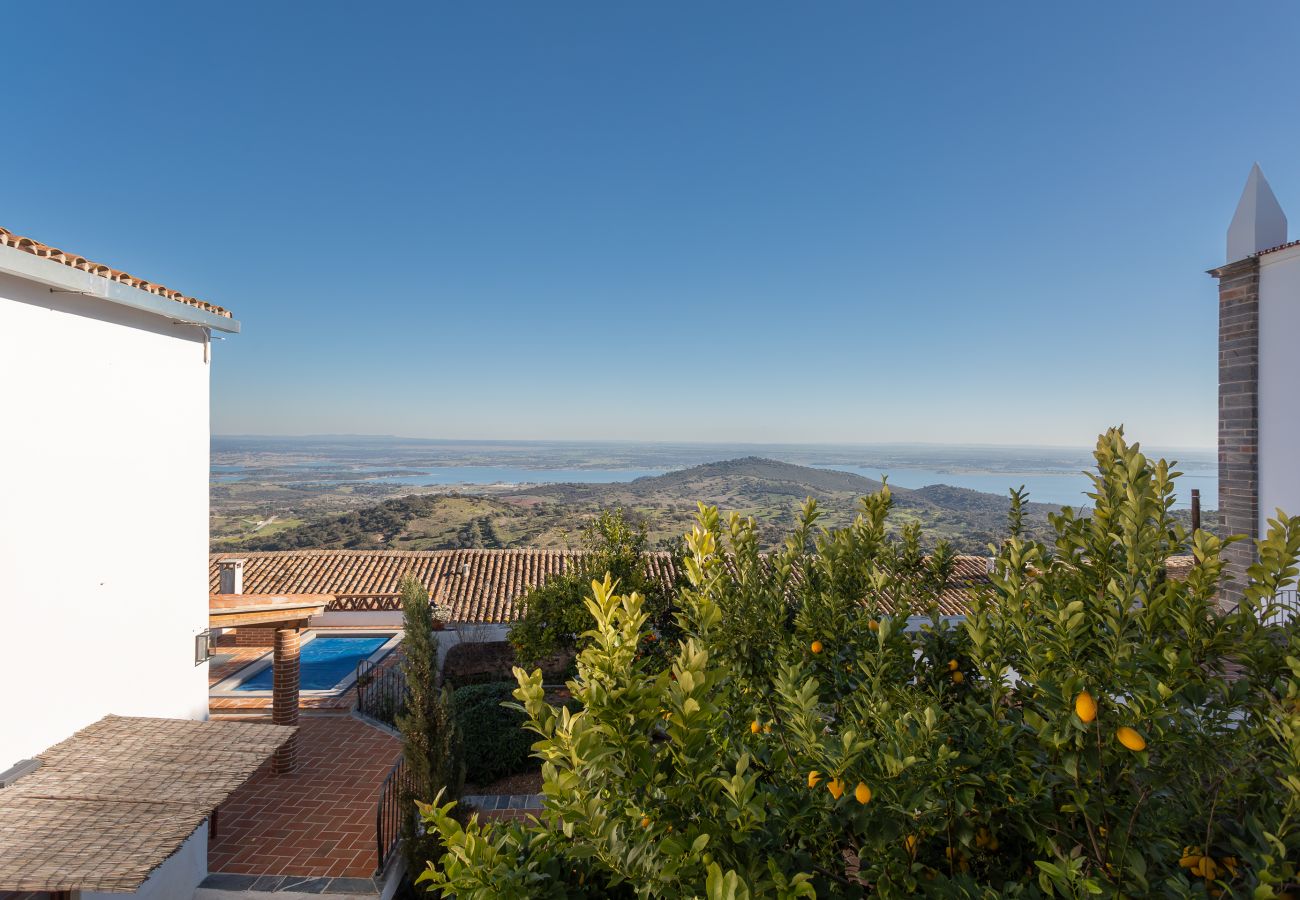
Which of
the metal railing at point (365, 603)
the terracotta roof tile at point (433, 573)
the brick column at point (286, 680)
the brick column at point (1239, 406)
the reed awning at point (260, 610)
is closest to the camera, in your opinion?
the brick column at point (1239, 406)

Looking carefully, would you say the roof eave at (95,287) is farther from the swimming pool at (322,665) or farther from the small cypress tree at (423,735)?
the swimming pool at (322,665)

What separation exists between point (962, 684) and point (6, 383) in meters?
7.64

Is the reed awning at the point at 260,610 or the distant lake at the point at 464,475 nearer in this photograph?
the reed awning at the point at 260,610

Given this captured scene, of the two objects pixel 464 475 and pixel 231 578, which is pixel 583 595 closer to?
pixel 231 578

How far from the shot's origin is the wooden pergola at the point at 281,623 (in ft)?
29.4

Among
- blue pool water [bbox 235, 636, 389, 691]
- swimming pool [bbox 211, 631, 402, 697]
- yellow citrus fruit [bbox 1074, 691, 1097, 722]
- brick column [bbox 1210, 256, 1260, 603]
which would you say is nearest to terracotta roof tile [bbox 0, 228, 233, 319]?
yellow citrus fruit [bbox 1074, 691, 1097, 722]

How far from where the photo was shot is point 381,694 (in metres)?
12.9

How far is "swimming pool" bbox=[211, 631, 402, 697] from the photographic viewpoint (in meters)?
14.7

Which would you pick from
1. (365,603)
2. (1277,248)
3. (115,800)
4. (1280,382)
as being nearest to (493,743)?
(115,800)

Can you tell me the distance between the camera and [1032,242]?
18516 mm

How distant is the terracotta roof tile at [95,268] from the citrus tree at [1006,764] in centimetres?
600

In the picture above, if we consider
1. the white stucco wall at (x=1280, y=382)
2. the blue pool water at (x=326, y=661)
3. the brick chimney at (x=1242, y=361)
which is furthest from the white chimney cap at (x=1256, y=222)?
the blue pool water at (x=326, y=661)

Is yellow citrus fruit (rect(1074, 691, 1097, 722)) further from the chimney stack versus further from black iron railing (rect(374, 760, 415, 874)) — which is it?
the chimney stack

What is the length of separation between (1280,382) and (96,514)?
14183mm
